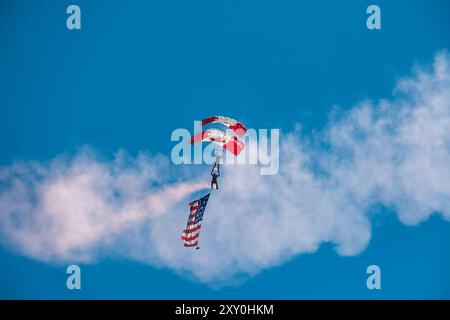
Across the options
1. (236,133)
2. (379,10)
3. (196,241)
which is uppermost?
(379,10)

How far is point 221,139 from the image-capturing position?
197 feet

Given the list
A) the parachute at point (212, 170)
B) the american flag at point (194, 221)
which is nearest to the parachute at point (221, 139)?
the parachute at point (212, 170)

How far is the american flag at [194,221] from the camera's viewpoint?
58.7 meters

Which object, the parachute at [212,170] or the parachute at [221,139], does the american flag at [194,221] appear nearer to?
the parachute at [212,170]

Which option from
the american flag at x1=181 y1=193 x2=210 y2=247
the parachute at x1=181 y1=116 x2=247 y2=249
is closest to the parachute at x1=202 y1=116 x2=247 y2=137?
the parachute at x1=181 y1=116 x2=247 y2=249

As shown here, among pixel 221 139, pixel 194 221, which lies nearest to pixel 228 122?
pixel 221 139

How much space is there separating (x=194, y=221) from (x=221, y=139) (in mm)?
8217

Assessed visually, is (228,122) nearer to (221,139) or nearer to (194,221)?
(221,139)
